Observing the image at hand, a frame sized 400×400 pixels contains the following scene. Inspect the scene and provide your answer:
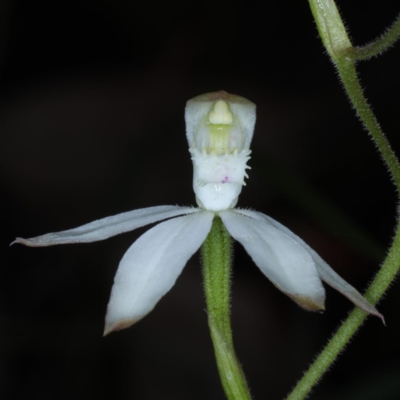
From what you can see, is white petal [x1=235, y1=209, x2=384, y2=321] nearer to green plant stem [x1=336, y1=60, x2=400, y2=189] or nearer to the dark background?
green plant stem [x1=336, y1=60, x2=400, y2=189]

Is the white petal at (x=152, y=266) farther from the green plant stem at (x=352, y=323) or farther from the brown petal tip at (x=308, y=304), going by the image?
the green plant stem at (x=352, y=323)

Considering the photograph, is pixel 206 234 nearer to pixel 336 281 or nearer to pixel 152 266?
pixel 152 266

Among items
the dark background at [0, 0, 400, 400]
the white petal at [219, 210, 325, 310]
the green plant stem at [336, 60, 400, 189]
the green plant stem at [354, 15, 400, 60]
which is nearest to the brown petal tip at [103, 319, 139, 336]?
the white petal at [219, 210, 325, 310]

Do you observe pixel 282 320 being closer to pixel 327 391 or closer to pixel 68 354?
pixel 327 391

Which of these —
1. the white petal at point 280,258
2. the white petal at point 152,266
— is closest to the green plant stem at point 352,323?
the white petal at point 280,258

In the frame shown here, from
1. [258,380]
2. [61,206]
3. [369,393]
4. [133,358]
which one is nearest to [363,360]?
[258,380]

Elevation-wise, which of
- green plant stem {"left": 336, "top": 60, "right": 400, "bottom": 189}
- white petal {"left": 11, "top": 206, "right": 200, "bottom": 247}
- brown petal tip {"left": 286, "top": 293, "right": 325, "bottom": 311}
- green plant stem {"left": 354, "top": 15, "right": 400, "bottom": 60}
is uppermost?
green plant stem {"left": 354, "top": 15, "right": 400, "bottom": 60}
